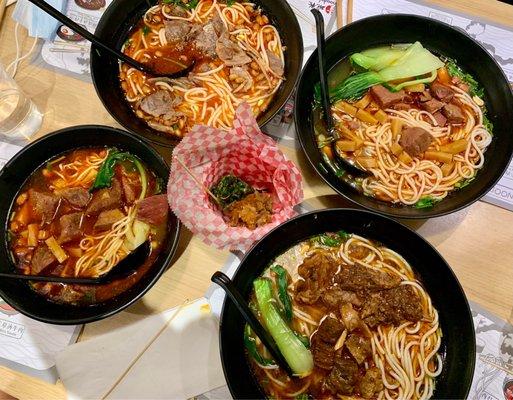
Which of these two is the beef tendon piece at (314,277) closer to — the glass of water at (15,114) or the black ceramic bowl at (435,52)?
the black ceramic bowl at (435,52)

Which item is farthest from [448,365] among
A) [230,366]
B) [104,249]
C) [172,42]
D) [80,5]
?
[80,5]

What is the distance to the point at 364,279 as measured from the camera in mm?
2061

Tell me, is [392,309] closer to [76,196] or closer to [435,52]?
[435,52]

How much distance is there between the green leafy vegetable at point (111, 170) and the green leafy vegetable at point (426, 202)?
1300 millimetres

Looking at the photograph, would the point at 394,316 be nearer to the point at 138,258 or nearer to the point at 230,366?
the point at 230,366

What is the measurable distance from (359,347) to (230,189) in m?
0.92

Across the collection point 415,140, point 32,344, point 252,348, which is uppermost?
point 415,140

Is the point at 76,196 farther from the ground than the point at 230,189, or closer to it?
closer to it

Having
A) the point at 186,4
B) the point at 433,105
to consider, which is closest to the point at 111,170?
the point at 186,4

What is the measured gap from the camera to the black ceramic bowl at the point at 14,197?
1.97m

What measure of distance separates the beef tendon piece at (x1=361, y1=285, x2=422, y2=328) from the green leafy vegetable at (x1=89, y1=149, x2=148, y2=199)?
1.14m

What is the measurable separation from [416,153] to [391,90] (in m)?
0.35

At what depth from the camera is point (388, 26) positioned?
2.38m

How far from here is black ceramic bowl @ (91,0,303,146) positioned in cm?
223
